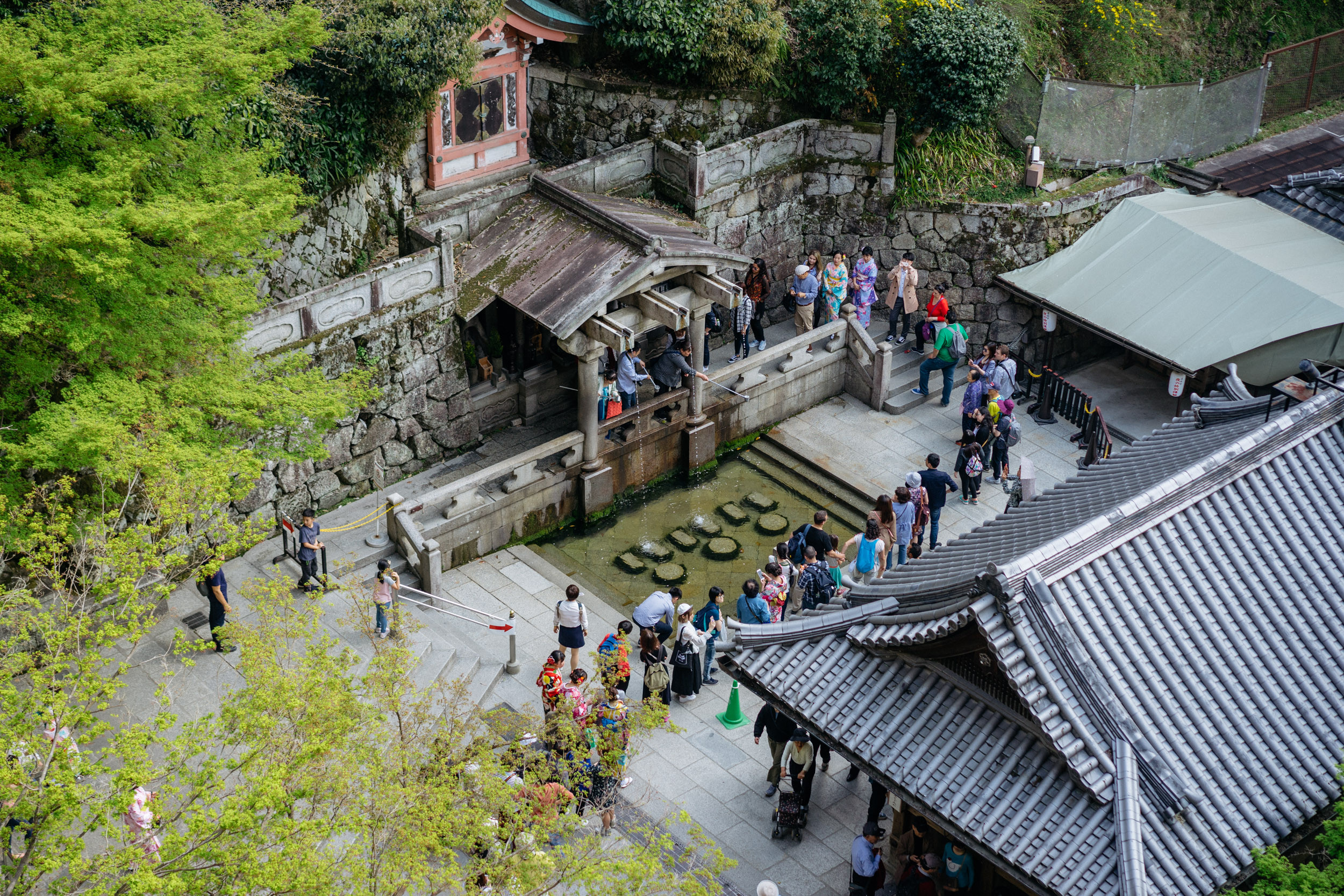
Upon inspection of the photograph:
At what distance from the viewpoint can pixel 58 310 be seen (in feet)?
60.7

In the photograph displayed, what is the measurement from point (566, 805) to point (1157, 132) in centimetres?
2305

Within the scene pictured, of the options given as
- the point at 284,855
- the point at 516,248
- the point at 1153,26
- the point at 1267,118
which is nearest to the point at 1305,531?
the point at 284,855

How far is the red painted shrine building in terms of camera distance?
28.0m

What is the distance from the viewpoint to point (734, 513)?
1115 inches

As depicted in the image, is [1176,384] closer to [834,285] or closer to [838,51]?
[834,285]

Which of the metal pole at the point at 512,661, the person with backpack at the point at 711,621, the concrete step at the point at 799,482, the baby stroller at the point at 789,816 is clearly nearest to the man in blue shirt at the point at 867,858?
the baby stroller at the point at 789,816

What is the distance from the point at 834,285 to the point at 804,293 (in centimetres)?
78

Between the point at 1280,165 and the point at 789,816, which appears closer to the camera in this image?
the point at 789,816

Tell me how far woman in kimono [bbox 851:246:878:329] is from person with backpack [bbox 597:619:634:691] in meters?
11.7

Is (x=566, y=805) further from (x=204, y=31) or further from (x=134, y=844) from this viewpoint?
(x=204, y=31)

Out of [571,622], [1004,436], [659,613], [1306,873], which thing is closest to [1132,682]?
[1306,873]

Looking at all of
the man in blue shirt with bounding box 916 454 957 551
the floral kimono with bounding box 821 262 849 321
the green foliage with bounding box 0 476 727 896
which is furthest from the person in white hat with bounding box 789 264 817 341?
the green foliage with bounding box 0 476 727 896

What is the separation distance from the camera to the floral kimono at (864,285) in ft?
102

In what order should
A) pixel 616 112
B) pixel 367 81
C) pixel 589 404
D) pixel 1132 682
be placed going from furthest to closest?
pixel 616 112 < pixel 589 404 < pixel 367 81 < pixel 1132 682
